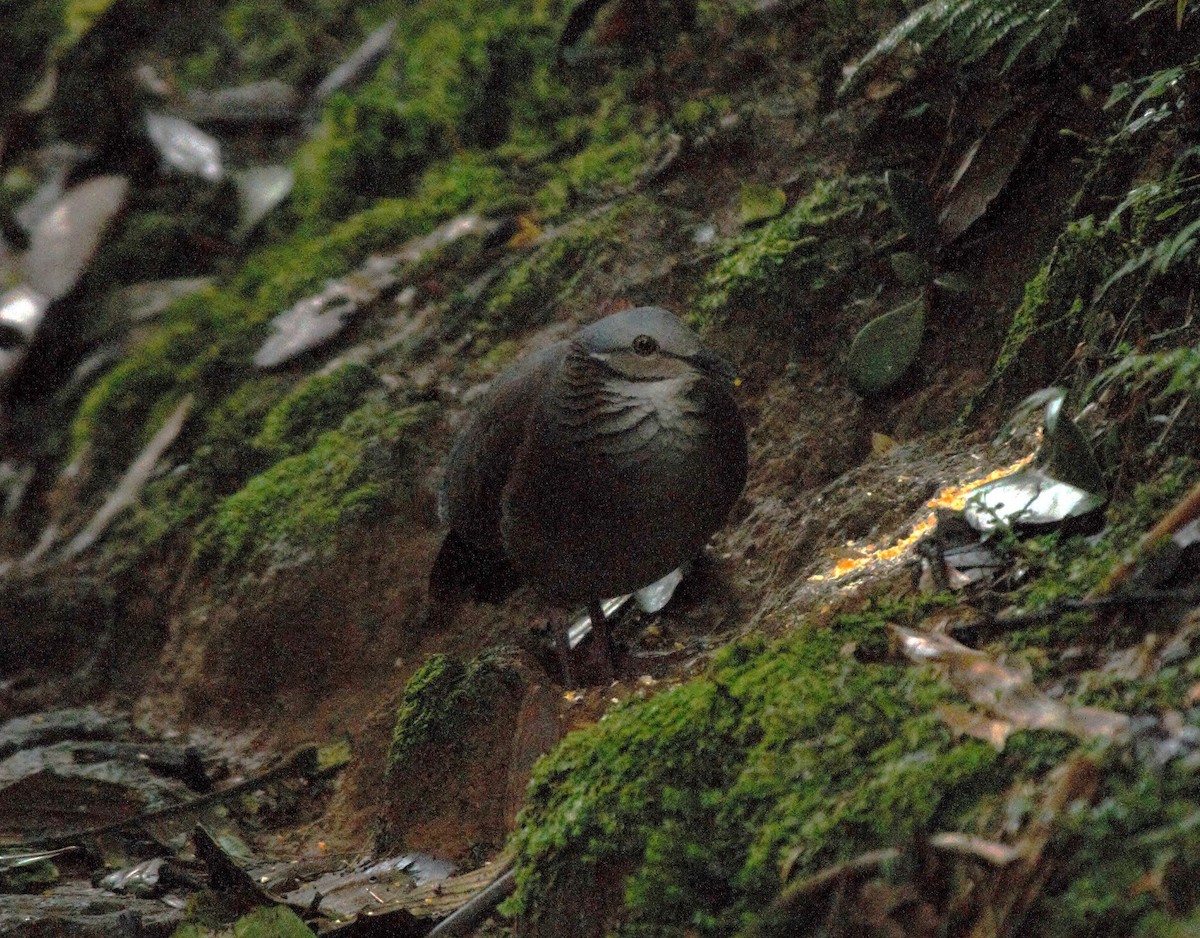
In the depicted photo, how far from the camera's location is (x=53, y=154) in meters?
8.30

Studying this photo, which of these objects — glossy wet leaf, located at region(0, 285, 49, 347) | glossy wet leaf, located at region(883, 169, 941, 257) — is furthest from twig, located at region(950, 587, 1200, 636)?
glossy wet leaf, located at region(0, 285, 49, 347)

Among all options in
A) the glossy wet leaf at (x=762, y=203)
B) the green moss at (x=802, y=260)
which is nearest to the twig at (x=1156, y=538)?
the green moss at (x=802, y=260)

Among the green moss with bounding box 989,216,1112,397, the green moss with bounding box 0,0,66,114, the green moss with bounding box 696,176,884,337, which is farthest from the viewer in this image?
the green moss with bounding box 0,0,66,114

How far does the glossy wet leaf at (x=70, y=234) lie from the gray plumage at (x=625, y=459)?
181 inches

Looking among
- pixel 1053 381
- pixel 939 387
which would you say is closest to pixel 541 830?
pixel 1053 381

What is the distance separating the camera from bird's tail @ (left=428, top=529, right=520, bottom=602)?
4492 mm

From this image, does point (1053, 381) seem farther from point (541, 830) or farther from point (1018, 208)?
point (541, 830)

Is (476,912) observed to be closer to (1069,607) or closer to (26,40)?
(1069,607)

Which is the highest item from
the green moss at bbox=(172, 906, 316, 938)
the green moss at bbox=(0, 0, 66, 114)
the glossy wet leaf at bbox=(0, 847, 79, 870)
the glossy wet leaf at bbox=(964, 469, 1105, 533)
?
the green moss at bbox=(0, 0, 66, 114)

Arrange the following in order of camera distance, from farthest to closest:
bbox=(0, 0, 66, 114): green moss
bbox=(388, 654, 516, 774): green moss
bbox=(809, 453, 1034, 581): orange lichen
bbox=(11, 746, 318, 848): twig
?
bbox=(0, 0, 66, 114): green moss → bbox=(11, 746, 318, 848): twig → bbox=(388, 654, 516, 774): green moss → bbox=(809, 453, 1034, 581): orange lichen

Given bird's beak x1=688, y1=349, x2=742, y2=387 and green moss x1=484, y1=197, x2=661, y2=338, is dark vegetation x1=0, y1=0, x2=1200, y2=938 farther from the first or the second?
bird's beak x1=688, y1=349, x2=742, y2=387

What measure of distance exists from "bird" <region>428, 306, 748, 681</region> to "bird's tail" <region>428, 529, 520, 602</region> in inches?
21.3

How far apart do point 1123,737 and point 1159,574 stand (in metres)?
0.41

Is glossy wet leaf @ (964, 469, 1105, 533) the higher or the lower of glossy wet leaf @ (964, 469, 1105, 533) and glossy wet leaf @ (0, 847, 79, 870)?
the higher
